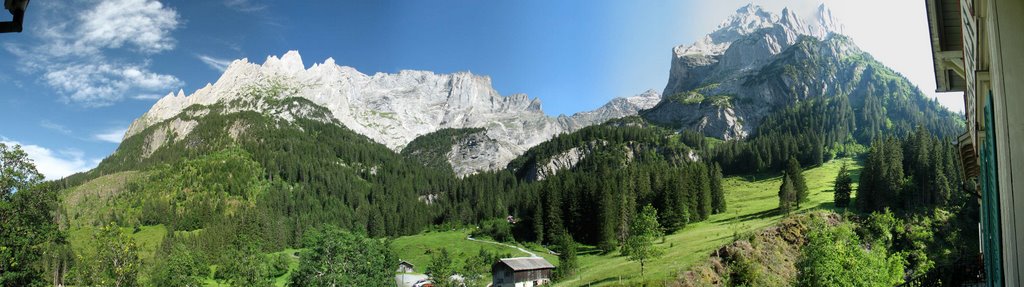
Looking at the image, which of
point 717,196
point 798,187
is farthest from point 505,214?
point 798,187

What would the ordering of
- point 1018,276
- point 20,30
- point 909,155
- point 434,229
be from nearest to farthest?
point 20,30, point 1018,276, point 909,155, point 434,229

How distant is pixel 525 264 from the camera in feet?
290

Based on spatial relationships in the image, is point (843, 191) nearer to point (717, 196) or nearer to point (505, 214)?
point (717, 196)

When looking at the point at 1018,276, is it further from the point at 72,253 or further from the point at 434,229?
the point at 434,229

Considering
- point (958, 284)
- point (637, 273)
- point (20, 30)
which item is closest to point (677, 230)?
point (637, 273)

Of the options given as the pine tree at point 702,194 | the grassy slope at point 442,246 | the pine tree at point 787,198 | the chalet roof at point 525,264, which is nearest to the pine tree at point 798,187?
the pine tree at point 787,198

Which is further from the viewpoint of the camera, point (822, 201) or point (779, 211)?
point (822, 201)

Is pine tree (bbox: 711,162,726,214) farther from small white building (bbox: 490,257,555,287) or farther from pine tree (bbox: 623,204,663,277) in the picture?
pine tree (bbox: 623,204,663,277)

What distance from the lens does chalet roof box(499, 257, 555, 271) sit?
285 feet

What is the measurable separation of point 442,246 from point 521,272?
44174 mm

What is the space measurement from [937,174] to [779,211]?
27.2m

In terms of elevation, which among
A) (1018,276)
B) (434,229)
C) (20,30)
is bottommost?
(434,229)

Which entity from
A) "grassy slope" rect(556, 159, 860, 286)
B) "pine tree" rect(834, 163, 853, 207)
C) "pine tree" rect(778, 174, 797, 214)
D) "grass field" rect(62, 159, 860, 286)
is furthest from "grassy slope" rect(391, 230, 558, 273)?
"pine tree" rect(834, 163, 853, 207)

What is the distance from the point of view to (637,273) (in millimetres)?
62000
